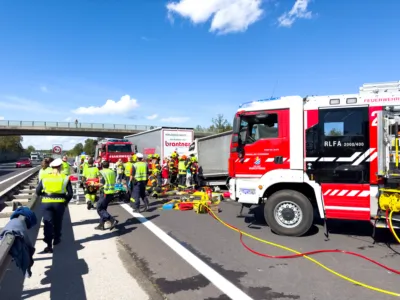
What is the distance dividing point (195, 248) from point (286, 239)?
6.10 feet

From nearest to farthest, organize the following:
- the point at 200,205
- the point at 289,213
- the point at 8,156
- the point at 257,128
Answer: the point at 289,213
the point at 257,128
the point at 200,205
the point at 8,156

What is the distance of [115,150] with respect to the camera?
20.0 metres

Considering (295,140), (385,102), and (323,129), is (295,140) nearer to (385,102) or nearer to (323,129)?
(323,129)

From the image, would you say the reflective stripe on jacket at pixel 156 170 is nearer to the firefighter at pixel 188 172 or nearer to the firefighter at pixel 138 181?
the firefighter at pixel 188 172

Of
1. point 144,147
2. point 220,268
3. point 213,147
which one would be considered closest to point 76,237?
point 220,268

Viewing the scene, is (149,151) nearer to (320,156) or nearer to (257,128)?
(257,128)

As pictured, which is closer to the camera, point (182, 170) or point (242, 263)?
point (242, 263)

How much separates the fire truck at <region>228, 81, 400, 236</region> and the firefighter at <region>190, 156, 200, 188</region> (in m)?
7.57

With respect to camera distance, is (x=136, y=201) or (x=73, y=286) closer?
(x=73, y=286)

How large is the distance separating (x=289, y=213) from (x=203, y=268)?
247 centimetres

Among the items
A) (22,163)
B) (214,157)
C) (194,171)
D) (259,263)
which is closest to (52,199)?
(259,263)

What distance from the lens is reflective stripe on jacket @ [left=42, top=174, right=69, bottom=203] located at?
5.48m

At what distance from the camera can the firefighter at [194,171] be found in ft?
46.8

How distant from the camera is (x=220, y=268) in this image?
4582 mm
